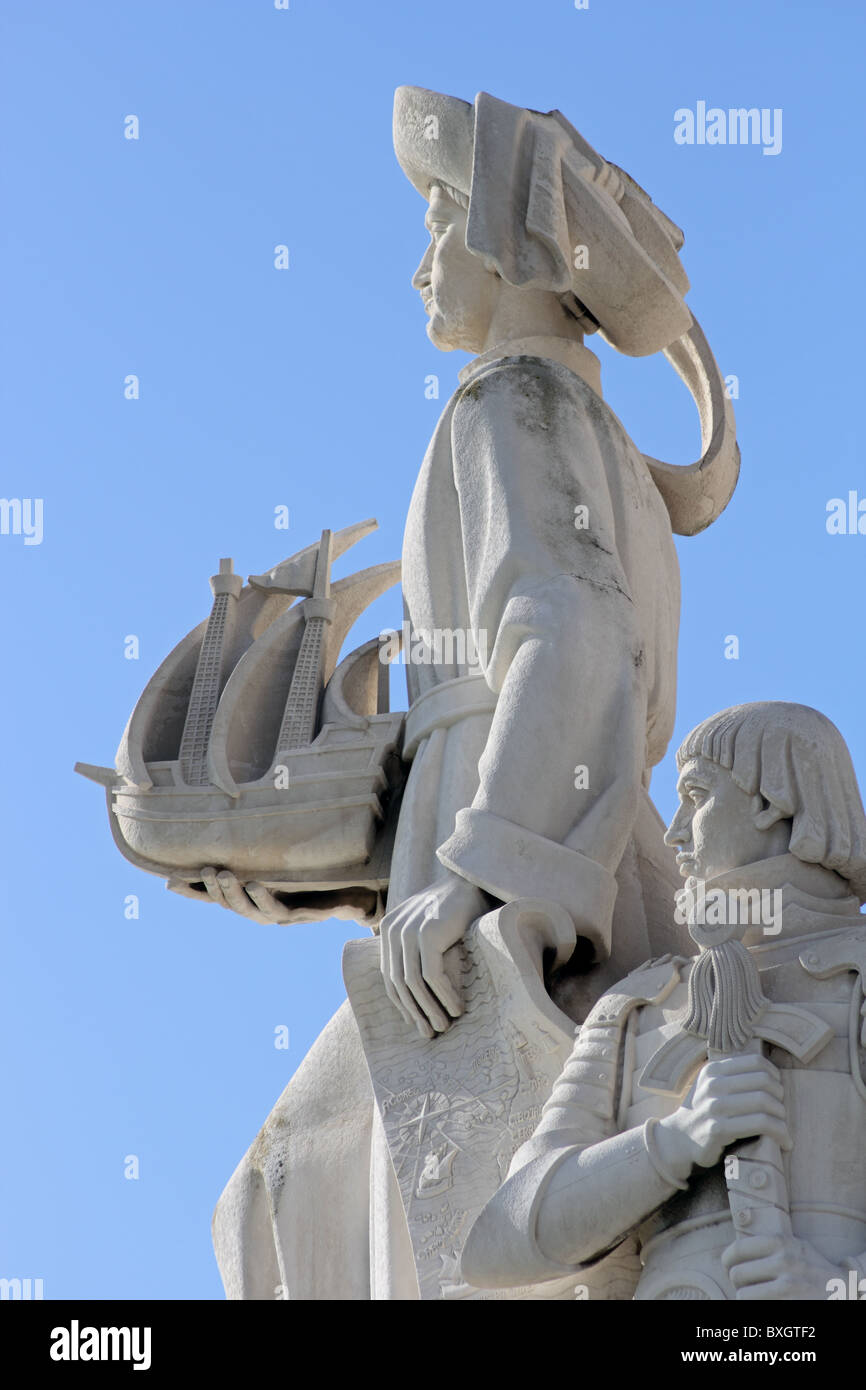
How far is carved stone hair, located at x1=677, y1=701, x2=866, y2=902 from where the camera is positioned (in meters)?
6.69

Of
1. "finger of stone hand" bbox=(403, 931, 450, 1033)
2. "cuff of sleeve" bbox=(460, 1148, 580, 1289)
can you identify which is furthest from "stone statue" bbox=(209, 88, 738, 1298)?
"cuff of sleeve" bbox=(460, 1148, 580, 1289)

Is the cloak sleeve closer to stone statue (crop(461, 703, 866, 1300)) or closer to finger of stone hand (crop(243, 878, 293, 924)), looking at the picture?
stone statue (crop(461, 703, 866, 1300))

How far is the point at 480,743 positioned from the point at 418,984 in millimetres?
960

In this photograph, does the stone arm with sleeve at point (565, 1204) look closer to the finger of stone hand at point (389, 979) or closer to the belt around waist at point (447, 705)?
the finger of stone hand at point (389, 979)

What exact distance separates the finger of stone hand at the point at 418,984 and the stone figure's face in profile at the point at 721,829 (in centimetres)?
91

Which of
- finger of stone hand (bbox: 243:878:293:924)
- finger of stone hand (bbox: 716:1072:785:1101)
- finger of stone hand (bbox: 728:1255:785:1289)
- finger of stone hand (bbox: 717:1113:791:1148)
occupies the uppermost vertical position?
finger of stone hand (bbox: 243:878:293:924)

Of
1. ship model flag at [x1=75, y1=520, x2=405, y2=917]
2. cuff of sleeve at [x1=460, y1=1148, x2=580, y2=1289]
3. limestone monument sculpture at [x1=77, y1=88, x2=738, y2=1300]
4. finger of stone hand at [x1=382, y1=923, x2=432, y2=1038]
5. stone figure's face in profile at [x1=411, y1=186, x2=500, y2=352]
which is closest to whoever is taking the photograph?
cuff of sleeve at [x1=460, y1=1148, x2=580, y2=1289]

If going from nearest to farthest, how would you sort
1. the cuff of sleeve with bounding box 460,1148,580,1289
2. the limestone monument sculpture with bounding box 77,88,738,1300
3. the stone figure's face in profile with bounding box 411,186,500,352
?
1. the cuff of sleeve with bounding box 460,1148,580,1289
2. the limestone monument sculpture with bounding box 77,88,738,1300
3. the stone figure's face in profile with bounding box 411,186,500,352

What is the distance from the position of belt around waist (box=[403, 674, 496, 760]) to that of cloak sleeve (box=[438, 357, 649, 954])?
0.15 meters

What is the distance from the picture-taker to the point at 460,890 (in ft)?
24.2

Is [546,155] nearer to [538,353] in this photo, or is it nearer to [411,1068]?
[538,353]

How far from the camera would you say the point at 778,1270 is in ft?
19.5
